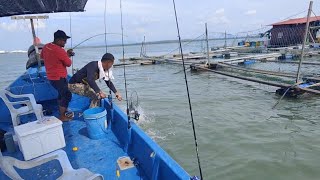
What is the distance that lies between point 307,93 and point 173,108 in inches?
222

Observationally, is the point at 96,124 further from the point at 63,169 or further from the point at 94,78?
the point at 63,169

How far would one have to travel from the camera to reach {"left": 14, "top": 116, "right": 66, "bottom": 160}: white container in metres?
3.76

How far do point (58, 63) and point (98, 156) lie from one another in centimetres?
224

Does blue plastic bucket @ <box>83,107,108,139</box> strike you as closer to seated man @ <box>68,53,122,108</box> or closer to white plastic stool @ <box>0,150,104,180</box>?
seated man @ <box>68,53,122,108</box>

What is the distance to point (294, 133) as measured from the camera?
7.33 meters

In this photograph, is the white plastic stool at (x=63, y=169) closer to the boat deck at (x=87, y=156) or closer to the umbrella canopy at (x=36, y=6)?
the boat deck at (x=87, y=156)

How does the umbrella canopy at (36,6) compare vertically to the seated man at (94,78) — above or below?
above

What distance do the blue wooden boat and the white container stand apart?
0.10 m

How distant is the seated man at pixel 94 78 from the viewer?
16.3 feet

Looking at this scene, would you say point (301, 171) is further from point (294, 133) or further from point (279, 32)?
point (279, 32)

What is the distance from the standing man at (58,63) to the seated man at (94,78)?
273 mm

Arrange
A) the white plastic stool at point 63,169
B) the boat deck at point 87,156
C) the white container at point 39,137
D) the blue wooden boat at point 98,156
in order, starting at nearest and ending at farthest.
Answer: the white plastic stool at point 63,169 < the blue wooden boat at point 98,156 < the boat deck at point 87,156 < the white container at point 39,137

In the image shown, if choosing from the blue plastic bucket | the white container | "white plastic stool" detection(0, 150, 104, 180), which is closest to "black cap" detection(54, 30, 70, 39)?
the blue plastic bucket

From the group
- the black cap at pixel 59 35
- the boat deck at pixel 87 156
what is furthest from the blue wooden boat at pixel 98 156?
the black cap at pixel 59 35
